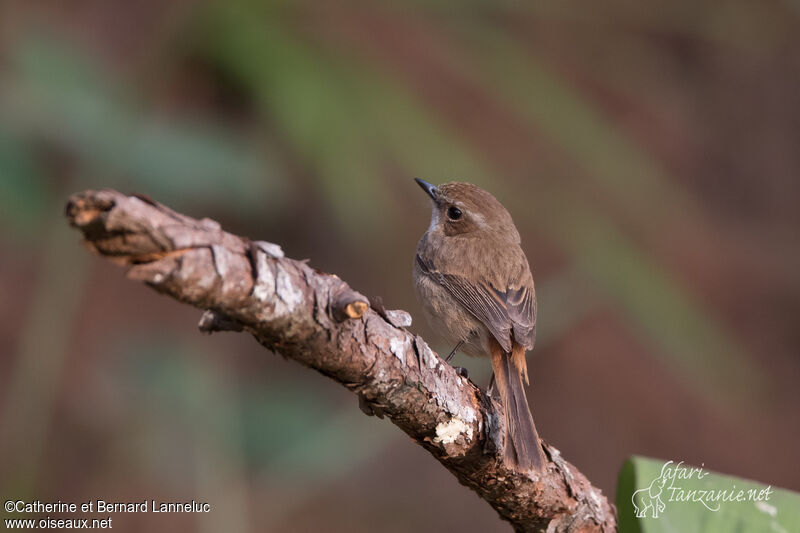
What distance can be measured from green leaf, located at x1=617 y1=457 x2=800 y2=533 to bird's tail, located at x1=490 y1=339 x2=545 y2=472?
1.09 ft

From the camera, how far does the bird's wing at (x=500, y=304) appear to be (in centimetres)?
317

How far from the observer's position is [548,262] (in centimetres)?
668

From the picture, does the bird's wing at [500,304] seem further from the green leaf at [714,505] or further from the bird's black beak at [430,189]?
the green leaf at [714,505]

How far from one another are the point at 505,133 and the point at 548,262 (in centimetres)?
120

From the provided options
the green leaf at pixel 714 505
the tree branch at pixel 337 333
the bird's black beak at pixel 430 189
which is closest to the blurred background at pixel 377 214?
the bird's black beak at pixel 430 189

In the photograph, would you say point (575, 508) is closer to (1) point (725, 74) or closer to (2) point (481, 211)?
(2) point (481, 211)

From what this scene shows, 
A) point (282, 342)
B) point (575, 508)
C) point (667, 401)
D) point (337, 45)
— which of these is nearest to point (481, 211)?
point (337, 45)

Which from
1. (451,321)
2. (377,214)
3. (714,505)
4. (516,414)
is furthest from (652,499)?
(377,214)

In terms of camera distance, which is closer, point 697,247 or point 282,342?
point 282,342

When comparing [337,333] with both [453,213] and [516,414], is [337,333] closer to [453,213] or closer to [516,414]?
[516,414]

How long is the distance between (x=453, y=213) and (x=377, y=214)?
46 centimetres

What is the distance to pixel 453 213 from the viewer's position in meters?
3.89

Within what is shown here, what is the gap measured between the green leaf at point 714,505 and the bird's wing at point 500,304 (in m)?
1.08

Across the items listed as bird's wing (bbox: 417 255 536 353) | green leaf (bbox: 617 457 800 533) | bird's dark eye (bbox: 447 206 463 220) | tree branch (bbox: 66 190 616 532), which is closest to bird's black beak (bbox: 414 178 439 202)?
bird's dark eye (bbox: 447 206 463 220)
